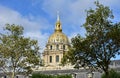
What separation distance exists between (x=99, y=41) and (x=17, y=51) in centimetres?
1642

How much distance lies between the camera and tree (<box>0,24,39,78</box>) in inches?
1889

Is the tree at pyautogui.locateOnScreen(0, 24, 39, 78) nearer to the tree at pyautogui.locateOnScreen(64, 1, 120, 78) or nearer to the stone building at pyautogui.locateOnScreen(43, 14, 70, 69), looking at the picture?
the tree at pyautogui.locateOnScreen(64, 1, 120, 78)

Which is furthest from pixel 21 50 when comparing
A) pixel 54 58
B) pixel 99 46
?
pixel 54 58

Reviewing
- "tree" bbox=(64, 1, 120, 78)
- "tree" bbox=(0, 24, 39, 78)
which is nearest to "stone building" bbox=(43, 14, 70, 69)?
"tree" bbox=(0, 24, 39, 78)

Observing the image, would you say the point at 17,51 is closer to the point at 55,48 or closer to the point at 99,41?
the point at 99,41

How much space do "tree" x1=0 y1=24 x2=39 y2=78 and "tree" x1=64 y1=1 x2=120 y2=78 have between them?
13420 millimetres

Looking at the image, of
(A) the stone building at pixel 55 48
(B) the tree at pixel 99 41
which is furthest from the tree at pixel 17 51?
(A) the stone building at pixel 55 48

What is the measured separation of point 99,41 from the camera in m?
34.9

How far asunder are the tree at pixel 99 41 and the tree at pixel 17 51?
13420 mm

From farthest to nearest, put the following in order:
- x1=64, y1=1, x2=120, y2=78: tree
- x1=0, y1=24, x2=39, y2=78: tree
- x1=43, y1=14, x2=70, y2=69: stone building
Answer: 1. x1=43, y1=14, x2=70, y2=69: stone building
2. x1=0, y1=24, x2=39, y2=78: tree
3. x1=64, y1=1, x2=120, y2=78: tree

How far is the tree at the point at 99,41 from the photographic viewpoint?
3469 centimetres

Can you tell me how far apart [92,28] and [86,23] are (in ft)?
2.96

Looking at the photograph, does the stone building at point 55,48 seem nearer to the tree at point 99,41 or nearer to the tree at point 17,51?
the tree at point 17,51

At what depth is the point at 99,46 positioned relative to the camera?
1375 inches
